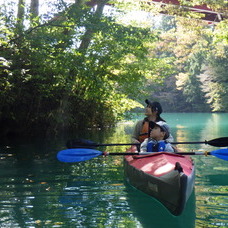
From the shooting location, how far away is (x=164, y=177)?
3688 millimetres

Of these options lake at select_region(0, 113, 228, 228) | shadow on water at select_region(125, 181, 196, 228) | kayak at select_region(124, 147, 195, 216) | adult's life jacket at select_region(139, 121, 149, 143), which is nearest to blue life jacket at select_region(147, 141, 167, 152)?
kayak at select_region(124, 147, 195, 216)

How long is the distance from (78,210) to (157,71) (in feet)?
31.3

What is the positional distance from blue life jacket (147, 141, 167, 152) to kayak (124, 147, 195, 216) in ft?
0.63

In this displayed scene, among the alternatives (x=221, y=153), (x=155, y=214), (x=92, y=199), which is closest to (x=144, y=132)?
(x=221, y=153)

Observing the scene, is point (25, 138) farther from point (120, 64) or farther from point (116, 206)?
point (116, 206)

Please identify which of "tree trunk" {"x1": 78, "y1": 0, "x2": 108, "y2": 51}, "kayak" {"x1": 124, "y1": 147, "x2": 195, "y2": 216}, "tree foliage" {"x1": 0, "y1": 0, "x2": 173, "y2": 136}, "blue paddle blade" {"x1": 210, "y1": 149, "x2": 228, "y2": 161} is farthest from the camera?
"tree foliage" {"x1": 0, "y1": 0, "x2": 173, "y2": 136}

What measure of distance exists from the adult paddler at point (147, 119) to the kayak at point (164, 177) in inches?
27.9

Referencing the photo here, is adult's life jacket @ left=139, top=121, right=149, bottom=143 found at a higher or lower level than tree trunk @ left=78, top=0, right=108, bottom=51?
lower

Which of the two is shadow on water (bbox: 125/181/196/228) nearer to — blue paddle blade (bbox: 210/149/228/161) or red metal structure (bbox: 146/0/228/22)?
blue paddle blade (bbox: 210/149/228/161)

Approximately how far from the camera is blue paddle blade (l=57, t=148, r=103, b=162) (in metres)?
4.89

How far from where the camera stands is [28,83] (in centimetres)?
1050

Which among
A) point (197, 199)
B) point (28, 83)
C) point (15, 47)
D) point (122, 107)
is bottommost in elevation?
point (197, 199)

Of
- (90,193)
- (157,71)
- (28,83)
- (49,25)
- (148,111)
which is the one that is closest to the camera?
(90,193)

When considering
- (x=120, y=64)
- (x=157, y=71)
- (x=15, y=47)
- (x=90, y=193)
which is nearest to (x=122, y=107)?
(x=157, y=71)
